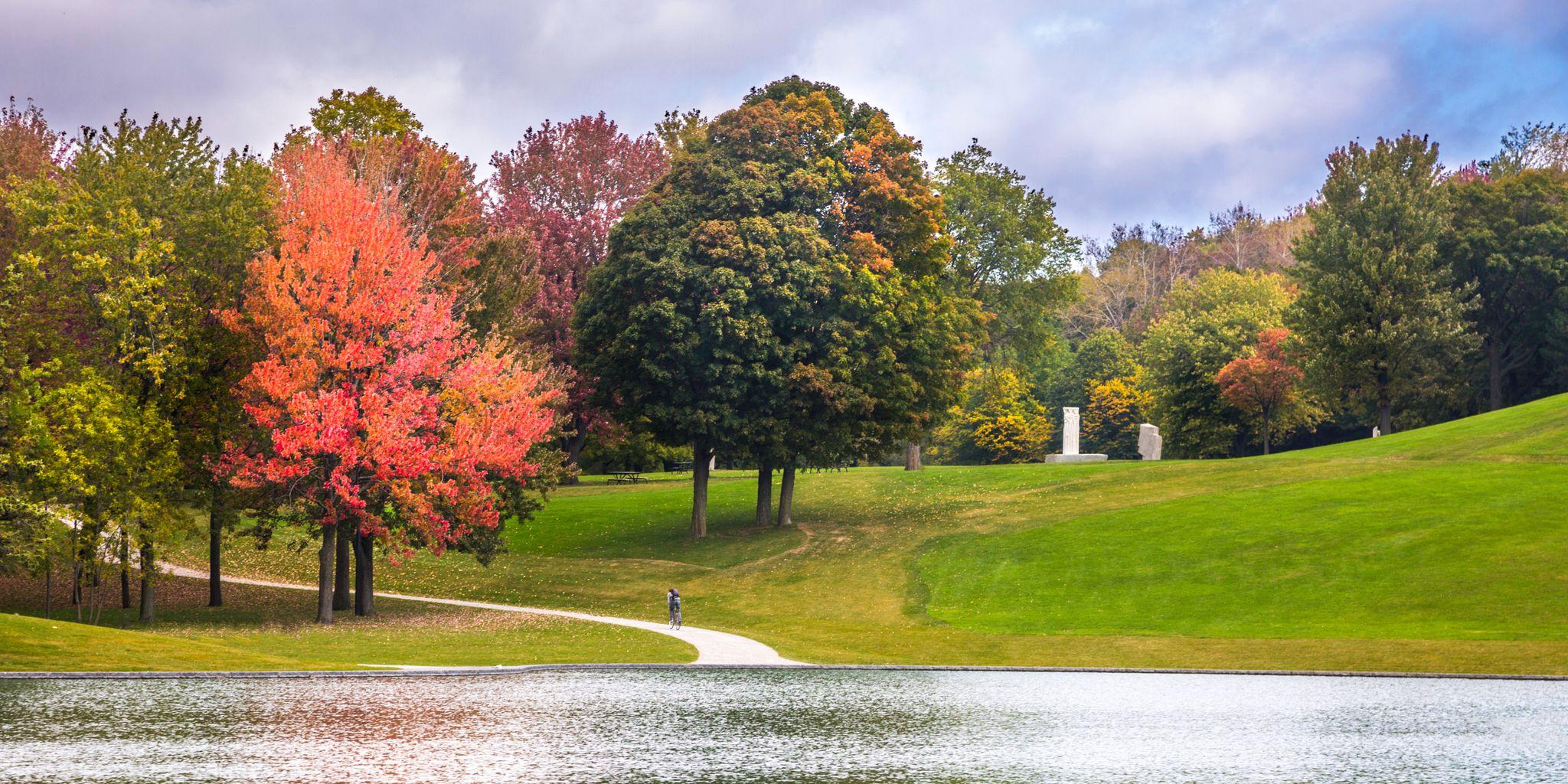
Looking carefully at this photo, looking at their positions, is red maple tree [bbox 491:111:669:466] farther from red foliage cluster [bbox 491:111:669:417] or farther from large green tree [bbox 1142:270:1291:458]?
large green tree [bbox 1142:270:1291:458]

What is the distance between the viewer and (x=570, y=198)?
73.8 m

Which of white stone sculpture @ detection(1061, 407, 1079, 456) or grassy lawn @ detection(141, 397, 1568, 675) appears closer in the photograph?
grassy lawn @ detection(141, 397, 1568, 675)

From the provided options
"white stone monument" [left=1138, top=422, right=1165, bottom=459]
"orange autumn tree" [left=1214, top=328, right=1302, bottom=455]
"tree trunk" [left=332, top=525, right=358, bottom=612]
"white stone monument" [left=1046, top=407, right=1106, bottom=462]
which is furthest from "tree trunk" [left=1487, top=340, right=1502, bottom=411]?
"tree trunk" [left=332, top=525, right=358, bottom=612]

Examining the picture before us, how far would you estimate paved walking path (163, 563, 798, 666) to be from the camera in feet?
106

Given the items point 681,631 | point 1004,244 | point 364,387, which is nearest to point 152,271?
point 364,387

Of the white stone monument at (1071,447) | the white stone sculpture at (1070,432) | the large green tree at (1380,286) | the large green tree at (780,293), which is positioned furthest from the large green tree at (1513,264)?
the large green tree at (780,293)

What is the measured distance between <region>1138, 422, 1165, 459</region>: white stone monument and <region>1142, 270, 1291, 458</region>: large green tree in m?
9.54

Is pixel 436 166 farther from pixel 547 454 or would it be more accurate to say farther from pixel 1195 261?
pixel 1195 261

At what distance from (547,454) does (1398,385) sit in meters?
53.3

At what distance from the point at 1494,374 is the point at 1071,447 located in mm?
27558

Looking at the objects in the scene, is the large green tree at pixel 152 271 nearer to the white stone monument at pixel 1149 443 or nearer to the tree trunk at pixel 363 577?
the tree trunk at pixel 363 577

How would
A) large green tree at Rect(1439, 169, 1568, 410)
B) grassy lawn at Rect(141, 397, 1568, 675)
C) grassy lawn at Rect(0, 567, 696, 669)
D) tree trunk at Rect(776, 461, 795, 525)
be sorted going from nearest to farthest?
1. grassy lawn at Rect(0, 567, 696, 669)
2. grassy lawn at Rect(141, 397, 1568, 675)
3. tree trunk at Rect(776, 461, 795, 525)
4. large green tree at Rect(1439, 169, 1568, 410)

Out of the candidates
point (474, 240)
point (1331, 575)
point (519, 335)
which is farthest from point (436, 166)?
point (1331, 575)

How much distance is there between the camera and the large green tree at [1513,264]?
250 ft
